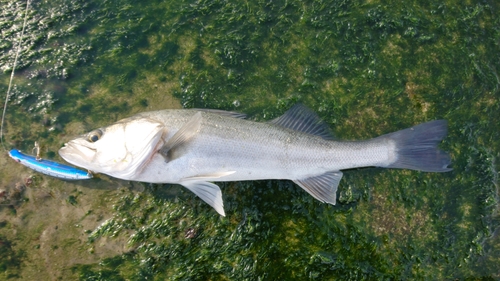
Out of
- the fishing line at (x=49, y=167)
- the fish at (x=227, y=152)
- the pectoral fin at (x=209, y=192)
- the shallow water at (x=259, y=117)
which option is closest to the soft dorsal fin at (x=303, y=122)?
the fish at (x=227, y=152)

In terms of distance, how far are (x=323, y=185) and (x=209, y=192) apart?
1362mm

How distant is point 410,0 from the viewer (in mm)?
4816

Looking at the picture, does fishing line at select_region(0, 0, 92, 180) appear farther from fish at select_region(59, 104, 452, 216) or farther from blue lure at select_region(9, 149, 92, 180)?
fish at select_region(59, 104, 452, 216)

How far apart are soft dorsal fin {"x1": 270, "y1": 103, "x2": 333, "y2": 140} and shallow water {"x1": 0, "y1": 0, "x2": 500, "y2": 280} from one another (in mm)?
378

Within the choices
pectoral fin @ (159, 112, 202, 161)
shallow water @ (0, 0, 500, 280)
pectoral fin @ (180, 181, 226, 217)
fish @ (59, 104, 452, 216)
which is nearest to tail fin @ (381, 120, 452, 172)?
fish @ (59, 104, 452, 216)

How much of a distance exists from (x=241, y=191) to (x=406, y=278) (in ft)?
7.78

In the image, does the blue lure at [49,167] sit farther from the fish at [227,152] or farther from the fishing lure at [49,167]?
the fish at [227,152]

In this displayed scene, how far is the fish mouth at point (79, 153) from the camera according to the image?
12.3 feet

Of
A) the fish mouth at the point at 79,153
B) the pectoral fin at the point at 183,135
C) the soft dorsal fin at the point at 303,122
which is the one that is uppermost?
the soft dorsal fin at the point at 303,122

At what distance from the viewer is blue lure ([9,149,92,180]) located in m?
4.09

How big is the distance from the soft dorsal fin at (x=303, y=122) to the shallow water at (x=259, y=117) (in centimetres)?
38

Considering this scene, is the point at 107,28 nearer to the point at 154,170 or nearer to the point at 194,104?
the point at 194,104

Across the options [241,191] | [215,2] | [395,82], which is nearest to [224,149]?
[241,191]

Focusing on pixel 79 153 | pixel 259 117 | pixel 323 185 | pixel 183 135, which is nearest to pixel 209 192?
pixel 183 135
